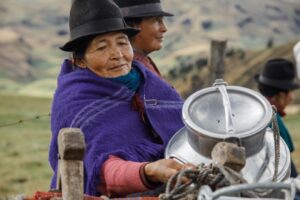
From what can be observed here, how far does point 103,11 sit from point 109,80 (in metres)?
0.35

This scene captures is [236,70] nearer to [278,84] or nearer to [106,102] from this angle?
[278,84]

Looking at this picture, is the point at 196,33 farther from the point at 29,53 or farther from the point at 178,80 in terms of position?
the point at 178,80

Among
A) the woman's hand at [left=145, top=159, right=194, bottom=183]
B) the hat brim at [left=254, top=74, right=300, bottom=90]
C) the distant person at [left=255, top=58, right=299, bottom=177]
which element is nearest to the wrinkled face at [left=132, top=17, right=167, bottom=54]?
the woman's hand at [left=145, top=159, right=194, bottom=183]

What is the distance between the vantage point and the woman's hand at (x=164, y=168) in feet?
9.91

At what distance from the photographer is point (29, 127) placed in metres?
22.6

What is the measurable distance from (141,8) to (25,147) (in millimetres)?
13574

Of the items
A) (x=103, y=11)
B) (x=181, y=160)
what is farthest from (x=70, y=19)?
(x=181, y=160)

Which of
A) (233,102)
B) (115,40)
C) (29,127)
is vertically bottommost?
(29,127)

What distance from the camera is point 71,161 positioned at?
3.02m

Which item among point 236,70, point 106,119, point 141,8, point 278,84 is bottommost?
point 236,70

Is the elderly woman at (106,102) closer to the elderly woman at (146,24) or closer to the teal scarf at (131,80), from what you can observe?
the teal scarf at (131,80)

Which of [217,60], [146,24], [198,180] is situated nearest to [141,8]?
[146,24]

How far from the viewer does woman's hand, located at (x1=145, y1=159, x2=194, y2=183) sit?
3.02m

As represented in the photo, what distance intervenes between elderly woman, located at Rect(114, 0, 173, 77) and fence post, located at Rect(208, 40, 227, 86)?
10.7 ft
